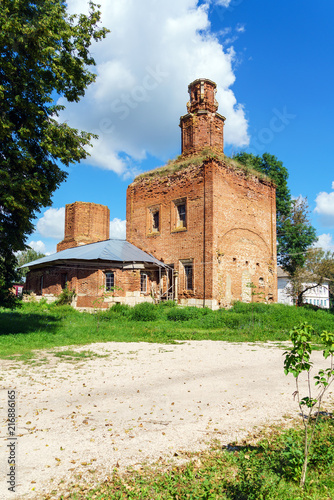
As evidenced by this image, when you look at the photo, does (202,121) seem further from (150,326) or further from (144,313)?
(150,326)

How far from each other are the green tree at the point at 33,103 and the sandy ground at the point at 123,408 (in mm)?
4600

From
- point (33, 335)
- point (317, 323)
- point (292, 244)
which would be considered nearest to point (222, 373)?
point (33, 335)

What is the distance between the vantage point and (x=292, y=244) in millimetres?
32094

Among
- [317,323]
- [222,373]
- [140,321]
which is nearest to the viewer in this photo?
[222,373]

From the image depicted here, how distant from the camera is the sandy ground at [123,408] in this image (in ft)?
12.4

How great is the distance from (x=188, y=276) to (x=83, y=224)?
47.2 feet

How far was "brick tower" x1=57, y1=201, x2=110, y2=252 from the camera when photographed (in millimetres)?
32344

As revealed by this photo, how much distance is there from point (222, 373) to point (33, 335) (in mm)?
7197

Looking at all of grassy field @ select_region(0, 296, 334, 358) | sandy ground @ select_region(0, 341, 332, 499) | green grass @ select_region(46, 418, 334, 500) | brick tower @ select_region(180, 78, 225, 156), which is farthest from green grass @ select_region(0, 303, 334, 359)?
brick tower @ select_region(180, 78, 225, 156)

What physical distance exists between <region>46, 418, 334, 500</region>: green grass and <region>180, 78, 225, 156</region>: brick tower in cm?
2331

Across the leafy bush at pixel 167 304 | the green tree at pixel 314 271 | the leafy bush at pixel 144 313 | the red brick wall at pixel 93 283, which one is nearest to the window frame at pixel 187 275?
the leafy bush at pixel 167 304

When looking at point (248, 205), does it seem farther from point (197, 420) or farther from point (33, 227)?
point (197, 420)

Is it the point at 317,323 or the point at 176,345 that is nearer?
the point at 176,345

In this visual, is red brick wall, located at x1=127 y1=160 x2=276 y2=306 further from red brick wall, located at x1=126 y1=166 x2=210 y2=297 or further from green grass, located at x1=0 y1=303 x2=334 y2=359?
green grass, located at x1=0 y1=303 x2=334 y2=359
